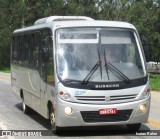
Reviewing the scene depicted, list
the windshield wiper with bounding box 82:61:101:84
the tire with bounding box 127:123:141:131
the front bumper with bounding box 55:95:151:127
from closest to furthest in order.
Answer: the front bumper with bounding box 55:95:151:127, the windshield wiper with bounding box 82:61:101:84, the tire with bounding box 127:123:141:131

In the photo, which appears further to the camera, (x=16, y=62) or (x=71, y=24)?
(x=16, y=62)

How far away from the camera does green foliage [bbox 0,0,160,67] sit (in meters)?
40.2

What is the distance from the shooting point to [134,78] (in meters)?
10.9

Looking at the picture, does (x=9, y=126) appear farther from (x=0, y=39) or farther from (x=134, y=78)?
(x=0, y=39)

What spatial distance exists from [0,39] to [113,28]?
49137mm

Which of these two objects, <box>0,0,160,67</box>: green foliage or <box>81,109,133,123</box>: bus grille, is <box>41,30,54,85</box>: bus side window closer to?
<box>81,109,133,123</box>: bus grille

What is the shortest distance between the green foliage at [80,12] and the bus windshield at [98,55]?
28.1m

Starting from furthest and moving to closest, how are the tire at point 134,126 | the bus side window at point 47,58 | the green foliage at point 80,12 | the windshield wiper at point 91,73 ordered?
the green foliage at point 80,12 → the tire at point 134,126 → the bus side window at point 47,58 → the windshield wiper at point 91,73

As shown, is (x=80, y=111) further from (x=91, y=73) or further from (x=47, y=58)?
(x=47, y=58)

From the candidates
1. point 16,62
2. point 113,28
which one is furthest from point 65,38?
point 16,62

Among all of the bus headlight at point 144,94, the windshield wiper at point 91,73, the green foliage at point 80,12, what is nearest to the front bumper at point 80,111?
the bus headlight at point 144,94

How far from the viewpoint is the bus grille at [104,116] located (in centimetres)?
1049

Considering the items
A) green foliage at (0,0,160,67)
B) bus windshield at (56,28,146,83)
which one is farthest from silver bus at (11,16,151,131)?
green foliage at (0,0,160,67)

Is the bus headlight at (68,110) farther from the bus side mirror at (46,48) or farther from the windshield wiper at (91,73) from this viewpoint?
the bus side mirror at (46,48)
